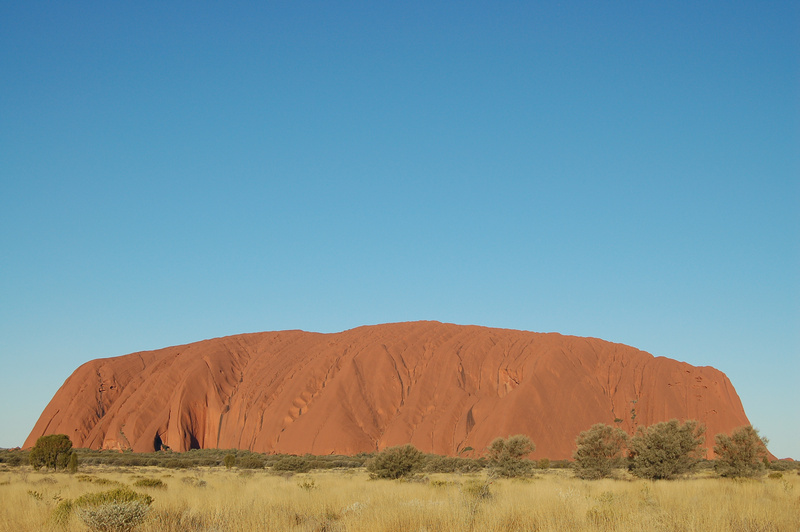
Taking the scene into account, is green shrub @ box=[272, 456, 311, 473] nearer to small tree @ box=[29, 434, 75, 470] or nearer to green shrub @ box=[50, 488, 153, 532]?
small tree @ box=[29, 434, 75, 470]

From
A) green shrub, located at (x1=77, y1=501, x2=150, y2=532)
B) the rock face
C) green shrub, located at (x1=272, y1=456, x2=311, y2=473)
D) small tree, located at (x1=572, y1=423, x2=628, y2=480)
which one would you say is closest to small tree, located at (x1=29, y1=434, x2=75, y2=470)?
green shrub, located at (x1=272, y1=456, x2=311, y2=473)

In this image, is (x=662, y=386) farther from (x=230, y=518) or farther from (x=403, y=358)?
(x=230, y=518)

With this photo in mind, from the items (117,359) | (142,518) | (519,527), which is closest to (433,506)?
(519,527)

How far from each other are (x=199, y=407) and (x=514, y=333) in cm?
4904

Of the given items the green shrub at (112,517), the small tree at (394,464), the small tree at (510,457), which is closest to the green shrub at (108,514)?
the green shrub at (112,517)

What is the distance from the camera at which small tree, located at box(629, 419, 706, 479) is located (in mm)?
28438

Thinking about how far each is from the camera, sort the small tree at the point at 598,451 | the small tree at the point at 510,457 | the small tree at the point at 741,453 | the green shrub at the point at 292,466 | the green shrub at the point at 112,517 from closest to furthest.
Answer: the green shrub at the point at 112,517, the small tree at the point at 741,453, the small tree at the point at 598,451, the small tree at the point at 510,457, the green shrub at the point at 292,466

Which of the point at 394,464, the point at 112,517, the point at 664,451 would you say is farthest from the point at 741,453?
the point at 112,517

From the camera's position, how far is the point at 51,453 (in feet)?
128

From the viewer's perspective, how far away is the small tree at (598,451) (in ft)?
108

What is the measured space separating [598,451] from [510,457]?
17.7ft

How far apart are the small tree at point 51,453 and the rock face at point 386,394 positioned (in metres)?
35.7

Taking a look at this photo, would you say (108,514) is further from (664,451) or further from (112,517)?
(664,451)

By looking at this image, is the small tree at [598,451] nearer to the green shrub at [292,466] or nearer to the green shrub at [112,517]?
the green shrub at [292,466]
